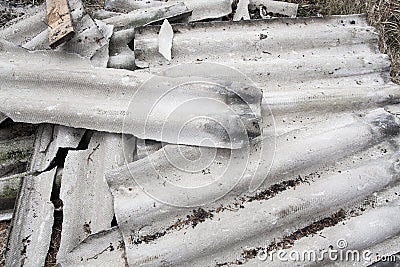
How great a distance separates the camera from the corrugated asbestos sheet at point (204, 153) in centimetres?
210

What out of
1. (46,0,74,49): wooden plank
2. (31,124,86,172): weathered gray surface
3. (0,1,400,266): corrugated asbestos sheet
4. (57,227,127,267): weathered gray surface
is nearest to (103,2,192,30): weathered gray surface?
(0,1,400,266): corrugated asbestos sheet

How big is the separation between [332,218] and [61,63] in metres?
1.57

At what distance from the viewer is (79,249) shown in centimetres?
214

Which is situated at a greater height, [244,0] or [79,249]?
[244,0]

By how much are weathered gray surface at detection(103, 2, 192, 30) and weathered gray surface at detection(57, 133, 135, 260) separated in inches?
33.9

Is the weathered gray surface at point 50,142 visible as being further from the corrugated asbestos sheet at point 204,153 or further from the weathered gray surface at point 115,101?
the weathered gray surface at point 115,101

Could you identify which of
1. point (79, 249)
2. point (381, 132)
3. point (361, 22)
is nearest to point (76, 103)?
point (79, 249)

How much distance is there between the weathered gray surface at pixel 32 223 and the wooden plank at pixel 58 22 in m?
0.69

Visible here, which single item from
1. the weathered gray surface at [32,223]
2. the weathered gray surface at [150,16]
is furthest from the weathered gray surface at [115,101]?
the weathered gray surface at [150,16]

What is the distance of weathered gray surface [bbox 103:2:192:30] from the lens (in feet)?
9.84

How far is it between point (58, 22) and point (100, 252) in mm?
1290

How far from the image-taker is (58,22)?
105 inches

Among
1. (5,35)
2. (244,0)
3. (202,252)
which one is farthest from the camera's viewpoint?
(244,0)

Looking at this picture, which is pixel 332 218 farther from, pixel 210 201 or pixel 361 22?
pixel 361 22
